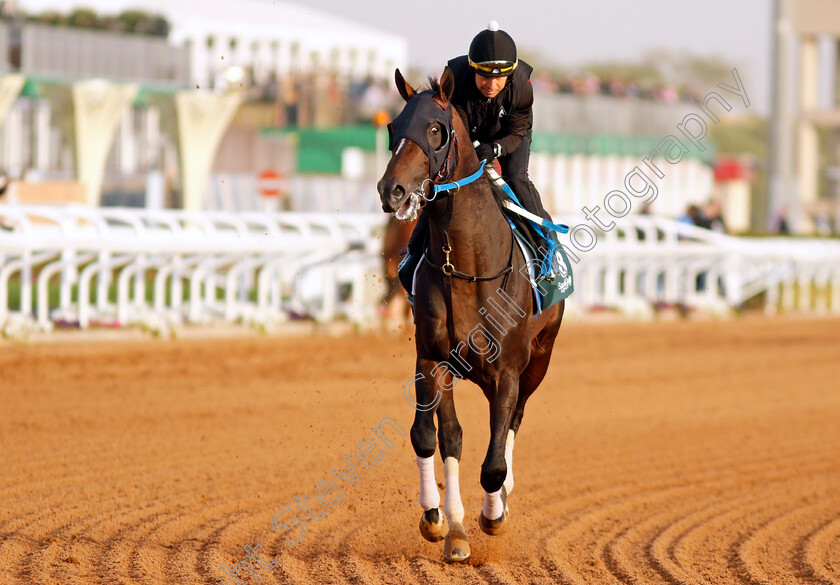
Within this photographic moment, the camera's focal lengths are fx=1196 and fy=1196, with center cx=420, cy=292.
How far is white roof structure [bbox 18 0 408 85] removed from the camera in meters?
28.0

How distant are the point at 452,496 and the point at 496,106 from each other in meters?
1.74

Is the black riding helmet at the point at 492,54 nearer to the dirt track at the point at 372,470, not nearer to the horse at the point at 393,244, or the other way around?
the dirt track at the point at 372,470

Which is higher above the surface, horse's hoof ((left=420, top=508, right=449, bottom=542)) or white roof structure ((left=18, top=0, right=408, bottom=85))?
white roof structure ((left=18, top=0, right=408, bottom=85))

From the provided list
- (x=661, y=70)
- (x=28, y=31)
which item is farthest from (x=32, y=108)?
(x=661, y=70)

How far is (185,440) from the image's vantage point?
7.67m

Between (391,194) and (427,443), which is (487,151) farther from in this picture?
(427,443)

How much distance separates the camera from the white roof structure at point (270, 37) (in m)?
28.0

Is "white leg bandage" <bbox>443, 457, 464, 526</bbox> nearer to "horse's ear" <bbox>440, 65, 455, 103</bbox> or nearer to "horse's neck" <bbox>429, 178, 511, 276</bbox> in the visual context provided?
"horse's neck" <bbox>429, 178, 511, 276</bbox>

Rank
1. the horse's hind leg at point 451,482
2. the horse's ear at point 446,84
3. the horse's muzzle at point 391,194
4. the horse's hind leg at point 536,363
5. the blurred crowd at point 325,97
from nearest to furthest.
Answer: the horse's muzzle at point 391,194, the horse's ear at point 446,84, the horse's hind leg at point 451,482, the horse's hind leg at point 536,363, the blurred crowd at point 325,97

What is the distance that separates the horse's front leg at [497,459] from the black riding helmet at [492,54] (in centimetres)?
130

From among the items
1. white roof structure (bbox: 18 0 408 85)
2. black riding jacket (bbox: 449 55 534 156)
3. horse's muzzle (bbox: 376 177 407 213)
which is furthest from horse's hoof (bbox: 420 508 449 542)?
white roof structure (bbox: 18 0 408 85)

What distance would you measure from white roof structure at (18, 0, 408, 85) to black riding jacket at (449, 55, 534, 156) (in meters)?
20.3

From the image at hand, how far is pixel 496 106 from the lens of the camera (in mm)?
5379

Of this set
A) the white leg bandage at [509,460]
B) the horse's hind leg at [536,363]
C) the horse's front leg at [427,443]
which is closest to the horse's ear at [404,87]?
the horse's front leg at [427,443]
